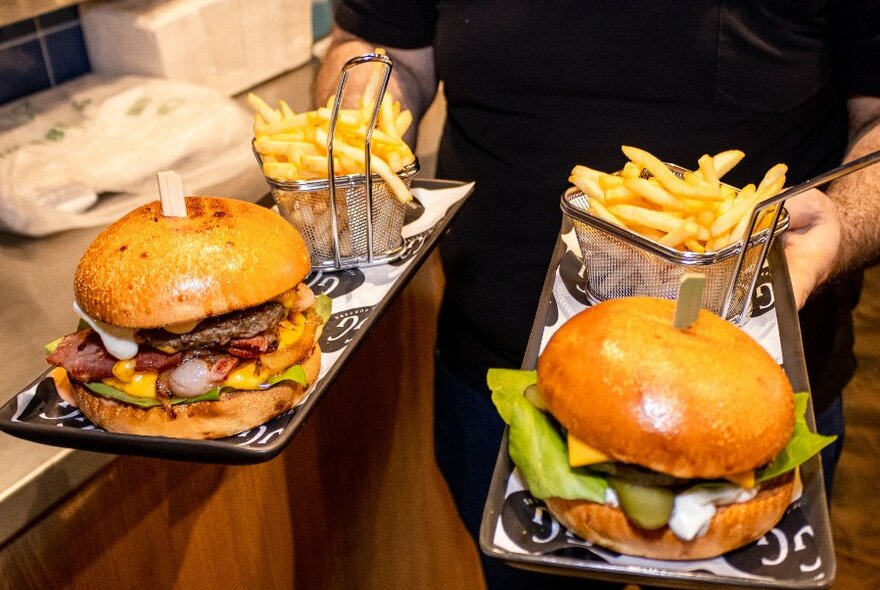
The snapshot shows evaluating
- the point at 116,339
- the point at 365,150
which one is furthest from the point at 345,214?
the point at 116,339

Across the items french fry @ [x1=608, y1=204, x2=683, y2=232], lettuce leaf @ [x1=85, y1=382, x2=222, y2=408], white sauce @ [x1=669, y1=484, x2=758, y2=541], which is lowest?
lettuce leaf @ [x1=85, y1=382, x2=222, y2=408]

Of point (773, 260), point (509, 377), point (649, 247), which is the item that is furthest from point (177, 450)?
point (773, 260)

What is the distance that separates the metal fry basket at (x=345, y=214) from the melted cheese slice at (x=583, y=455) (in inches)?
32.5

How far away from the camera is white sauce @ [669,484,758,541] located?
110 centimetres

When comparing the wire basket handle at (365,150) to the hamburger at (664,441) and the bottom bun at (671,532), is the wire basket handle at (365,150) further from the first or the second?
the bottom bun at (671,532)

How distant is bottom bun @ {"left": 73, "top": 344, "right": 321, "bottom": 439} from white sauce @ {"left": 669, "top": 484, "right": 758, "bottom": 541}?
682 millimetres

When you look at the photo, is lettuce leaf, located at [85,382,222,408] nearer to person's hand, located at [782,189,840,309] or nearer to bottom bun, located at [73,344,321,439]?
bottom bun, located at [73,344,321,439]

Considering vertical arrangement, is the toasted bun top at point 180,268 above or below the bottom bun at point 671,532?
above

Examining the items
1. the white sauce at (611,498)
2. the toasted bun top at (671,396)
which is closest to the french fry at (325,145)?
the toasted bun top at (671,396)

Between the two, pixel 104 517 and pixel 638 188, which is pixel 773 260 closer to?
pixel 638 188

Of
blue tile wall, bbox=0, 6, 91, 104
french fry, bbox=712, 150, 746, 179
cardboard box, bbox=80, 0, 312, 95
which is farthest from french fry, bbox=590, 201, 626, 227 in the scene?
blue tile wall, bbox=0, 6, 91, 104

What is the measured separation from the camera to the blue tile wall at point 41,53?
8.44 ft

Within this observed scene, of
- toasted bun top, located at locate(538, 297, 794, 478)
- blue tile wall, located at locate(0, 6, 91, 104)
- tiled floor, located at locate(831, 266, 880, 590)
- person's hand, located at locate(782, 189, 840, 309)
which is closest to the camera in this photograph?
toasted bun top, located at locate(538, 297, 794, 478)

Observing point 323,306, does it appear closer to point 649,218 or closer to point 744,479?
point 649,218
